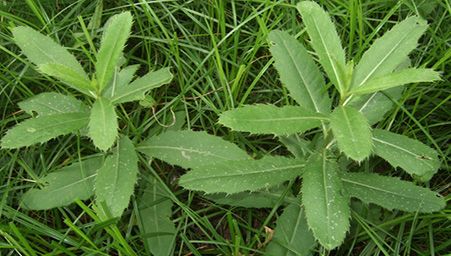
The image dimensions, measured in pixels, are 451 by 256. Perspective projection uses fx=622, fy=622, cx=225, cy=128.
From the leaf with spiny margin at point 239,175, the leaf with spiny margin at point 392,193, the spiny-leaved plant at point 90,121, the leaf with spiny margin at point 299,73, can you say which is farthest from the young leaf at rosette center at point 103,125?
the leaf with spiny margin at point 392,193

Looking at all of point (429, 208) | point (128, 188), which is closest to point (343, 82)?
point (429, 208)

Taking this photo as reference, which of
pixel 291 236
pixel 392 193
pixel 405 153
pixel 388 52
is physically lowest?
pixel 291 236

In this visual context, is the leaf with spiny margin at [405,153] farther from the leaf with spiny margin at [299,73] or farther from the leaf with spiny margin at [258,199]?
the leaf with spiny margin at [258,199]

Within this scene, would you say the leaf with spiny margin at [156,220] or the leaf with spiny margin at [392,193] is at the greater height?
the leaf with spiny margin at [392,193]

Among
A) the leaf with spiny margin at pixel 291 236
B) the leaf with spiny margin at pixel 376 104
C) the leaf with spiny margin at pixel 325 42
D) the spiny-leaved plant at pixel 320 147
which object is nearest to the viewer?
the spiny-leaved plant at pixel 320 147

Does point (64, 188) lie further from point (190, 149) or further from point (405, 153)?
point (405, 153)

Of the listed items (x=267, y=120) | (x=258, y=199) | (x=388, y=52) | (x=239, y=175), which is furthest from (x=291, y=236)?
(x=388, y=52)

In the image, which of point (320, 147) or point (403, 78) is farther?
point (320, 147)
